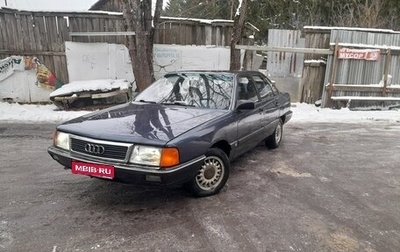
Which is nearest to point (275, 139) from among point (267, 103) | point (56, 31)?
point (267, 103)

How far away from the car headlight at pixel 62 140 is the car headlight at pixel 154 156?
0.89 m

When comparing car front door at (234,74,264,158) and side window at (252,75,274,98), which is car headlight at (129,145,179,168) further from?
side window at (252,75,274,98)

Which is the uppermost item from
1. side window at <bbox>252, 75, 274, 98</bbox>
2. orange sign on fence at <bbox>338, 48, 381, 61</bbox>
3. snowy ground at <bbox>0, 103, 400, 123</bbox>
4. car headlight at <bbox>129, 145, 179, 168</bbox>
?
orange sign on fence at <bbox>338, 48, 381, 61</bbox>

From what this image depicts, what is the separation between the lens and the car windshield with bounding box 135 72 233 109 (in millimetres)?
4449

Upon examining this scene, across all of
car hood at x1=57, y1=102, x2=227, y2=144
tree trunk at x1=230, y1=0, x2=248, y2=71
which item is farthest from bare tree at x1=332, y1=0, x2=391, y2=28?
car hood at x1=57, y1=102, x2=227, y2=144

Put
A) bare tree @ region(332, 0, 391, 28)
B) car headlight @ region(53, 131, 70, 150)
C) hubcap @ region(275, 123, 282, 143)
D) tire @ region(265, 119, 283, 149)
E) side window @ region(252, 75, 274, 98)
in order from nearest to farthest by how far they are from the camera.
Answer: car headlight @ region(53, 131, 70, 150) < side window @ region(252, 75, 274, 98) < tire @ region(265, 119, 283, 149) < hubcap @ region(275, 123, 282, 143) < bare tree @ region(332, 0, 391, 28)

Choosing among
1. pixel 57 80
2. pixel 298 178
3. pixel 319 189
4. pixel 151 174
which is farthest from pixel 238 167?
pixel 57 80

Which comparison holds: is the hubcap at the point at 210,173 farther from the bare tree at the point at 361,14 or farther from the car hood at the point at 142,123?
the bare tree at the point at 361,14

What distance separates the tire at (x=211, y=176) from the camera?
12.5 ft

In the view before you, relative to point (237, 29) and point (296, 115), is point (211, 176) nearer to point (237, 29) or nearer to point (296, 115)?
point (296, 115)

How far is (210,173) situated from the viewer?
392 cm

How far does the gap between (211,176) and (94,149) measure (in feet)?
4.55

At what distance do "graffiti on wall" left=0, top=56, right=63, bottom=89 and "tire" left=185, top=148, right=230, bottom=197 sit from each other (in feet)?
25.8

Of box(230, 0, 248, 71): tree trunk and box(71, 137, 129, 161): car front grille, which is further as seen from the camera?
box(230, 0, 248, 71): tree trunk
